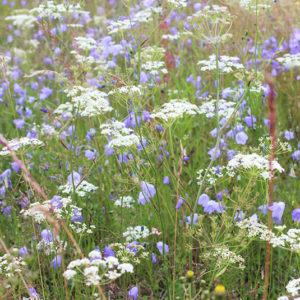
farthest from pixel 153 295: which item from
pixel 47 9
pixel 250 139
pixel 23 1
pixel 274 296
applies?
pixel 23 1

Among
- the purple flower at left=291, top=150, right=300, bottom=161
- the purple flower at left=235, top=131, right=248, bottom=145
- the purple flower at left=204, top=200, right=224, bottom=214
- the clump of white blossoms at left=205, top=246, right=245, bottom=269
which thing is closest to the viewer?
the clump of white blossoms at left=205, top=246, right=245, bottom=269

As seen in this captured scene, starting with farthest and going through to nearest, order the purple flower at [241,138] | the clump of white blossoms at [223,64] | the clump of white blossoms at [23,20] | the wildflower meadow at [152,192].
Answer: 1. the clump of white blossoms at [23,20]
2. the purple flower at [241,138]
3. the clump of white blossoms at [223,64]
4. the wildflower meadow at [152,192]

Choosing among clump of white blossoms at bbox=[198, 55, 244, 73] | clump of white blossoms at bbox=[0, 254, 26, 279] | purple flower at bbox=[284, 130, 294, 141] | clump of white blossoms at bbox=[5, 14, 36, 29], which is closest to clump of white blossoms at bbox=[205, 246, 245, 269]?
clump of white blossoms at bbox=[0, 254, 26, 279]

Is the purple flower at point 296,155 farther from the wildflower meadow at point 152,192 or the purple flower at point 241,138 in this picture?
the purple flower at point 241,138

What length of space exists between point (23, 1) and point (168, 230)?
6975mm

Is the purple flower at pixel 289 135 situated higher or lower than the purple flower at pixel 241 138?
lower

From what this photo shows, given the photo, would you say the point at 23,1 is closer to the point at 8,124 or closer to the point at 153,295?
the point at 8,124

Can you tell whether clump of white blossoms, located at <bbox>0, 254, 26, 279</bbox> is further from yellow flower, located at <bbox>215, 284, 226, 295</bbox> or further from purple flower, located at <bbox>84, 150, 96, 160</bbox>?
purple flower, located at <bbox>84, 150, 96, 160</bbox>

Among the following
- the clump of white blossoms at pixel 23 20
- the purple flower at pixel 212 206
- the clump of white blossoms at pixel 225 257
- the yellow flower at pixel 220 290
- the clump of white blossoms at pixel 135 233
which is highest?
the clump of white blossoms at pixel 23 20

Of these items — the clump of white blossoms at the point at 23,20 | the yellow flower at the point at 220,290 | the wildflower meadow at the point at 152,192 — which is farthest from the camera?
the clump of white blossoms at the point at 23,20

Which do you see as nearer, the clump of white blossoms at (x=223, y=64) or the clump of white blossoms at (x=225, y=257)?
the clump of white blossoms at (x=225, y=257)

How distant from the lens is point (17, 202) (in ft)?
9.08

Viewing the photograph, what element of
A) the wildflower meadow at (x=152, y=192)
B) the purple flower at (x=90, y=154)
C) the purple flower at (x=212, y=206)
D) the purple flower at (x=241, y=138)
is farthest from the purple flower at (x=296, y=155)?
the purple flower at (x=90, y=154)

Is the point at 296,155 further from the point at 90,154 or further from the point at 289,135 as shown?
the point at 90,154
